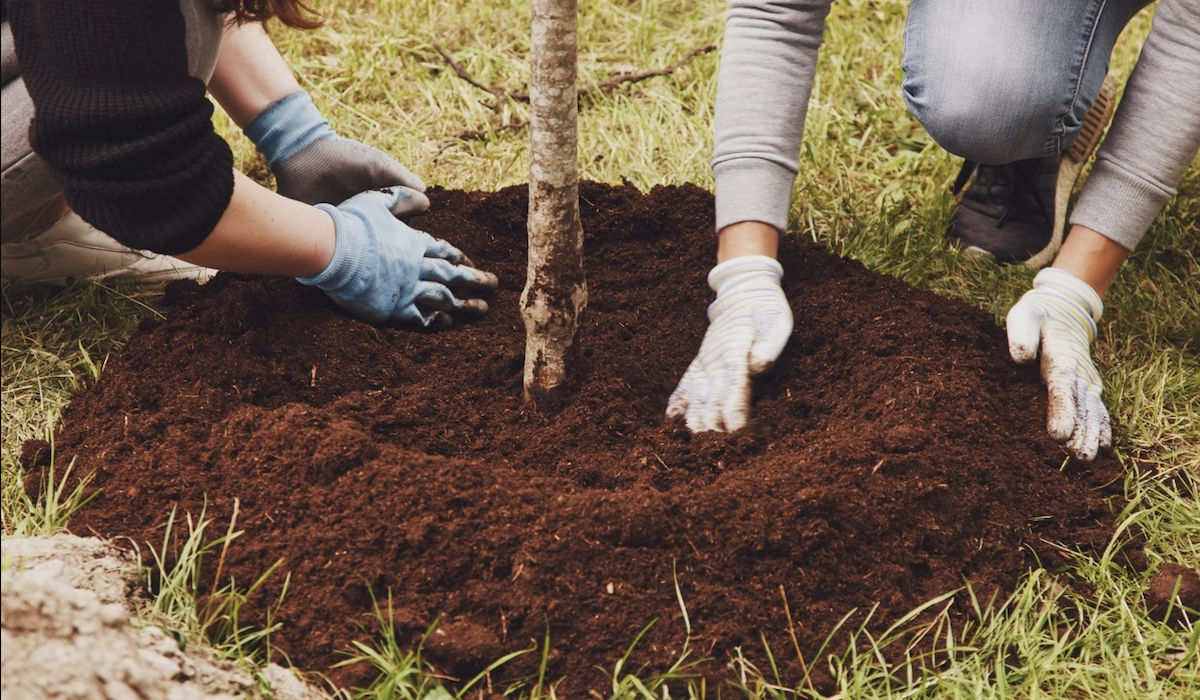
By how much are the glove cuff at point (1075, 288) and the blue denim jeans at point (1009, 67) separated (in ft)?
1.21

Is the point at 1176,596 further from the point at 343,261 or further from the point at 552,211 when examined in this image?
the point at 343,261

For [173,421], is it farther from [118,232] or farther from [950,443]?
[950,443]

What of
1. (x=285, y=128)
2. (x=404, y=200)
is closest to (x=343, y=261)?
(x=404, y=200)

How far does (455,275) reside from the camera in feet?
7.59

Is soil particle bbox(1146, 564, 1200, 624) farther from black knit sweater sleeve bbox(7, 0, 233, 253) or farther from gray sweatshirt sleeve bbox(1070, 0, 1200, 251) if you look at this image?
black knit sweater sleeve bbox(7, 0, 233, 253)

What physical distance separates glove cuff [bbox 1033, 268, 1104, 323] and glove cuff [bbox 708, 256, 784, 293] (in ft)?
2.14

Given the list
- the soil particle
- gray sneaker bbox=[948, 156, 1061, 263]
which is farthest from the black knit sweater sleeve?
gray sneaker bbox=[948, 156, 1061, 263]

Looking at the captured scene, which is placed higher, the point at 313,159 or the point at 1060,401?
the point at 313,159

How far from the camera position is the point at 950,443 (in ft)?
6.15

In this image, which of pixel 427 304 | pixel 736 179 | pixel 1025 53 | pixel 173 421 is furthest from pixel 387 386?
pixel 1025 53

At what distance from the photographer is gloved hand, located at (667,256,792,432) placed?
201cm

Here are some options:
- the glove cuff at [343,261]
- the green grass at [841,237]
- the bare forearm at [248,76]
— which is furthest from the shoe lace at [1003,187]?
the bare forearm at [248,76]

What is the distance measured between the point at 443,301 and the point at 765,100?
95cm

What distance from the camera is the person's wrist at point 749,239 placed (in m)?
2.27
